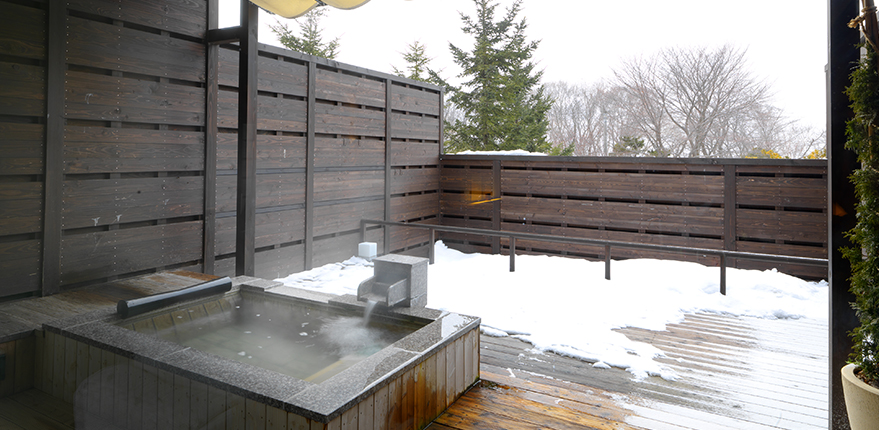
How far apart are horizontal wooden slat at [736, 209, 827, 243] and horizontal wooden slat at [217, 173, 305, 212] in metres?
6.14

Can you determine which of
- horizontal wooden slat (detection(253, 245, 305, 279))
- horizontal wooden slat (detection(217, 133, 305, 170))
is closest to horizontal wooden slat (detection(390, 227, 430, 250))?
horizontal wooden slat (detection(253, 245, 305, 279))

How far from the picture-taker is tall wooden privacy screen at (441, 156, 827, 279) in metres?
7.16

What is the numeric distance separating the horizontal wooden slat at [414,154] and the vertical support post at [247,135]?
340cm

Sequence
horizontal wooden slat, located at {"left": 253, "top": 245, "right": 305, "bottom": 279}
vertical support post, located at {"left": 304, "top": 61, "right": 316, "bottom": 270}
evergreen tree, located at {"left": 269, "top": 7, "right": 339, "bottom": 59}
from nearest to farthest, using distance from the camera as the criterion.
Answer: horizontal wooden slat, located at {"left": 253, "top": 245, "right": 305, "bottom": 279} < vertical support post, located at {"left": 304, "top": 61, "right": 316, "bottom": 270} < evergreen tree, located at {"left": 269, "top": 7, "right": 339, "bottom": 59}

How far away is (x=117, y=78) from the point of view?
15.3 feet

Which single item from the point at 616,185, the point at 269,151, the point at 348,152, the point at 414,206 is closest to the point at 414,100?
the point at 414,206

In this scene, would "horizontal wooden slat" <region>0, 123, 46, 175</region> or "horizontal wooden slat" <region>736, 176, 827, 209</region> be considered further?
"horizontal wooden slat" <region>736, 176, 827, 209</region>

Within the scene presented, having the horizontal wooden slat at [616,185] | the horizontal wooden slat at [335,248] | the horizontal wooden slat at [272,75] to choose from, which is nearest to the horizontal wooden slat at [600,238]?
the horizontal wooden slat at [616,185]

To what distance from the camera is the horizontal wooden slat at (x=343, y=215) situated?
7.14 m

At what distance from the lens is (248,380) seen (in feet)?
8.25

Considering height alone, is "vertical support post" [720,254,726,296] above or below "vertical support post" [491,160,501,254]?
below

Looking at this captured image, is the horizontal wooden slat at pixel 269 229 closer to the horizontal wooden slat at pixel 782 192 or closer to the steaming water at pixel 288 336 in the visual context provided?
the steaming water at pixel 288 336

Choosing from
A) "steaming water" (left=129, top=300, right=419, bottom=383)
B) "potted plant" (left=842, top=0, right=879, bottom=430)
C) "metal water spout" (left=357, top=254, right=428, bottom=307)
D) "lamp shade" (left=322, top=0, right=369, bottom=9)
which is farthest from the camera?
"lamp shade" (left=322, top=0, right=369, bottom=9)

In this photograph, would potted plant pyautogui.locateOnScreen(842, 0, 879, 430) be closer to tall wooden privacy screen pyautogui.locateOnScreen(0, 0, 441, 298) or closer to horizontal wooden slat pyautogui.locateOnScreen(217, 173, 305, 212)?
tall wooden privacy screen pyautogui.locateOnScreen(0, 0, 441, 298)
